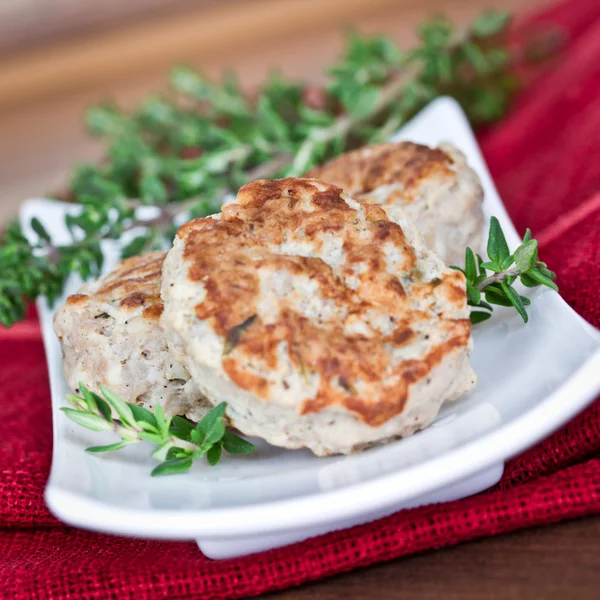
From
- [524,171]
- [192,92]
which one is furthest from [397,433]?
[192,92]

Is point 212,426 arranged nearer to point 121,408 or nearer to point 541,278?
point 121,408

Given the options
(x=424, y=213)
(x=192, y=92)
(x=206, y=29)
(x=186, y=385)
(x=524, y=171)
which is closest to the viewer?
(x=186, y=385)

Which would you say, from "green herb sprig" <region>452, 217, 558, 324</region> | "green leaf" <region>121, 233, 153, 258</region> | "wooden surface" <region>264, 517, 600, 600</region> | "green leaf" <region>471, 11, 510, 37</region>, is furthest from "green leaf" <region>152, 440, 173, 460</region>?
"green leaf" <region>471, 11, 510, 37</region>

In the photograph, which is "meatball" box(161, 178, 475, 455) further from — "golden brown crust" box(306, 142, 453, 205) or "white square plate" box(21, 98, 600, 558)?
"golden brown crust" box(306, 142, 453, 205)

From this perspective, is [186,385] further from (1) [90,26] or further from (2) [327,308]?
(1) [90,26]

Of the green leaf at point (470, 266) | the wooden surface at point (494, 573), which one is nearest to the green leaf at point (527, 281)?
the green leaf at point (470, 266)

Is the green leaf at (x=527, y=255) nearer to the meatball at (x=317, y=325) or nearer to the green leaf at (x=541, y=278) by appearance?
the green leaf at (x=541, y=278)

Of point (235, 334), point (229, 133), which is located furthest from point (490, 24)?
point (235, 334)
